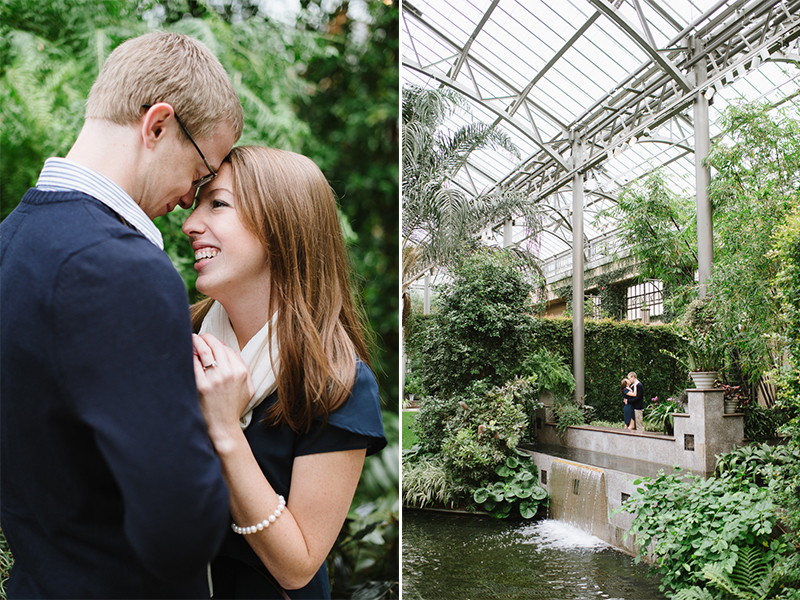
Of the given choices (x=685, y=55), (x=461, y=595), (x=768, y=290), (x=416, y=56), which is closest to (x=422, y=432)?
(x=461, y=595)

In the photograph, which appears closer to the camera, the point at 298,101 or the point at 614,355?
the point at 298,101

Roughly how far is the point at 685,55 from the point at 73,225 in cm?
817

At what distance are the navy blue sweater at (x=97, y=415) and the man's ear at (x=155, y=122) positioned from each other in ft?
0.47

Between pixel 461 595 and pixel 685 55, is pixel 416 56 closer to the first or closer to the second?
pixel 685 55

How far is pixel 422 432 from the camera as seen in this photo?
718cm

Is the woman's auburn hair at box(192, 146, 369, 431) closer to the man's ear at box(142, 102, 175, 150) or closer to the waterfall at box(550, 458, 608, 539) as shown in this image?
the man's ear at box(142, 102, 175, 150)

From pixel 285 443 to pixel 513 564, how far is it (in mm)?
4896

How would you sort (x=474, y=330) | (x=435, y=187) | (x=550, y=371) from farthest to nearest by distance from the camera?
(x=550, y=371) < (x=474, y=330) < (x=435, y=187)

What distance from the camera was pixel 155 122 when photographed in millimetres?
856

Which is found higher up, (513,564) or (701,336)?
(701,336)

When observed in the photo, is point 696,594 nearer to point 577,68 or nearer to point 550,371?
point 550,371

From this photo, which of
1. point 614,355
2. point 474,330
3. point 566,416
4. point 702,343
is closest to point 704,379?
point 702,343

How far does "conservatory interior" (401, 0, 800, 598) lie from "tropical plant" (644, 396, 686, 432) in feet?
0.09

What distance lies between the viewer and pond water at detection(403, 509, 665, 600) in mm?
4727
